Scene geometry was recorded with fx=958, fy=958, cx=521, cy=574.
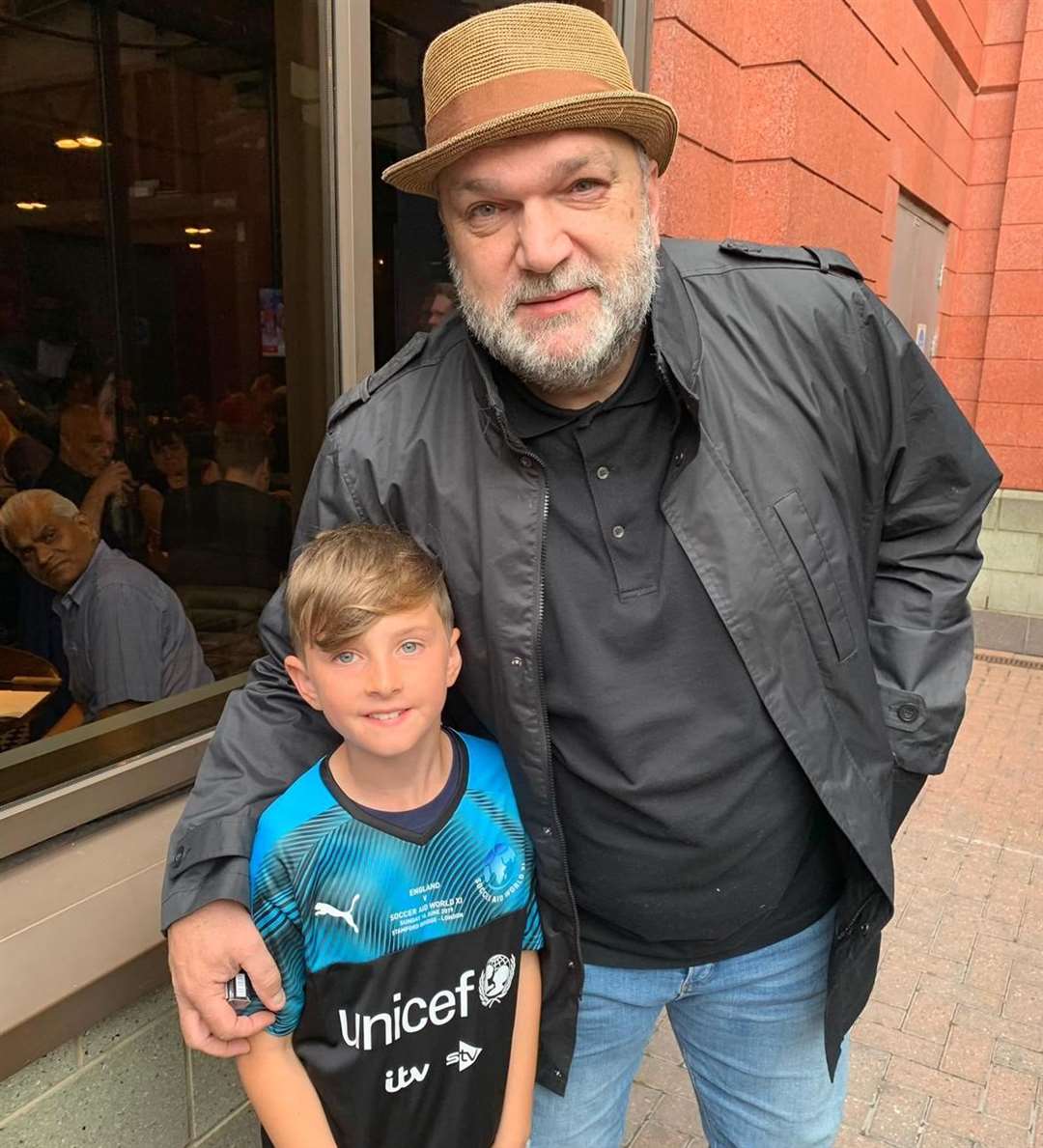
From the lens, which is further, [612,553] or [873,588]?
[873,588]

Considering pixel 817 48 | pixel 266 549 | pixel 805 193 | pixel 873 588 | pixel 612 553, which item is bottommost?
pixel 266 549

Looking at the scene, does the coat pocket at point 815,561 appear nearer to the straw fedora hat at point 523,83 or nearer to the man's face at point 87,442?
the straw fedora hat at point 523,83

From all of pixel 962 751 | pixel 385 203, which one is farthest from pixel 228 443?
pixel 962 751

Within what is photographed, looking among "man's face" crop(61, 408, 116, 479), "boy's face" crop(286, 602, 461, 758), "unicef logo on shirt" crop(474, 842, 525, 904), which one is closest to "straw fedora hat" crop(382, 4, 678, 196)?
"boy's face" crop(286, 602, 461, 758)

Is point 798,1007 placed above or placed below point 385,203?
below

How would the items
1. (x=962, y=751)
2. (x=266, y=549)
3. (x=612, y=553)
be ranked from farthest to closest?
(x=962, y=751) < (x=266, y=549) < (x=612, y=553)

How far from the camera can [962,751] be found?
16.4ft

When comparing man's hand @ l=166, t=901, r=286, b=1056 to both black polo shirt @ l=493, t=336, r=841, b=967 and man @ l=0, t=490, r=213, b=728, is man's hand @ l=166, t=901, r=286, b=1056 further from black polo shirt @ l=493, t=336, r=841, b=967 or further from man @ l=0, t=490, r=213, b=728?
man @ l=0, t=490, r=213, b=728

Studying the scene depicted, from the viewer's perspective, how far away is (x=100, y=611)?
2.99 metres

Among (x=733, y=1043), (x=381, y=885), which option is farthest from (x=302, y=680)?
(x=733, y=1043)

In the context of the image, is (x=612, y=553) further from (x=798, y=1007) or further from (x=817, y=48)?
(x=817, y=48)

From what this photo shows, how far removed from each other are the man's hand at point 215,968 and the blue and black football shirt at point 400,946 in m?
0.04

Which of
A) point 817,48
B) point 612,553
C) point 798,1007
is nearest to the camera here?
point 612,553

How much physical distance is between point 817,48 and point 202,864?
4413 millimetres
